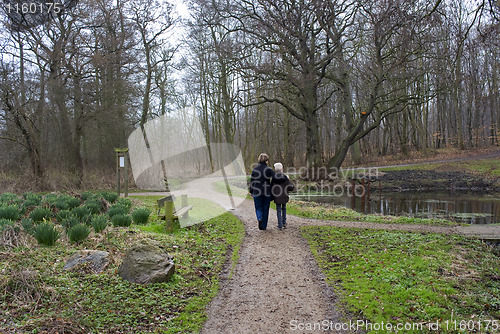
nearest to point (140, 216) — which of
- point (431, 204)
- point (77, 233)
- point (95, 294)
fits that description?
point (77, 233)

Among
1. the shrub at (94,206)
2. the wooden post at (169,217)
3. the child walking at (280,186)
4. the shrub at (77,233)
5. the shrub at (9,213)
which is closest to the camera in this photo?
the shrub at (77,233)

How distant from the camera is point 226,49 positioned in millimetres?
18500

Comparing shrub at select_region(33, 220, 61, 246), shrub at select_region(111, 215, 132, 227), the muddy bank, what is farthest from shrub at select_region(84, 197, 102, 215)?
the muddy bank

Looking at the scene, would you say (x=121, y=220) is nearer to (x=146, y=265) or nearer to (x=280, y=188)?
(x=146, y=265)

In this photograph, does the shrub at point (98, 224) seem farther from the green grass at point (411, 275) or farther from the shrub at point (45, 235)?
the green grass at point (411, 275)

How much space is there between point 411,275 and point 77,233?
5.57 m

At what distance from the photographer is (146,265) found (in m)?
5.35

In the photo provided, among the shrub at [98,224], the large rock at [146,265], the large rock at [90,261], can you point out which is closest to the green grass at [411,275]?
the large rock at [146,265]

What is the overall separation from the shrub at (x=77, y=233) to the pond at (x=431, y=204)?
12.2 m

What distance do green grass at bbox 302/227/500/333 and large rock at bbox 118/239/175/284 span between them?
2.51 metres

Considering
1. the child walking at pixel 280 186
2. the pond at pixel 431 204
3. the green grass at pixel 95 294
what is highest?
the child walking at pixel 280 186

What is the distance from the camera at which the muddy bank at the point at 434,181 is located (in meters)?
24.3

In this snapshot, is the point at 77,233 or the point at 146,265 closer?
the point at 146,265

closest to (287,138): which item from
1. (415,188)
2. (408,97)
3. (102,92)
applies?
(415,188)
